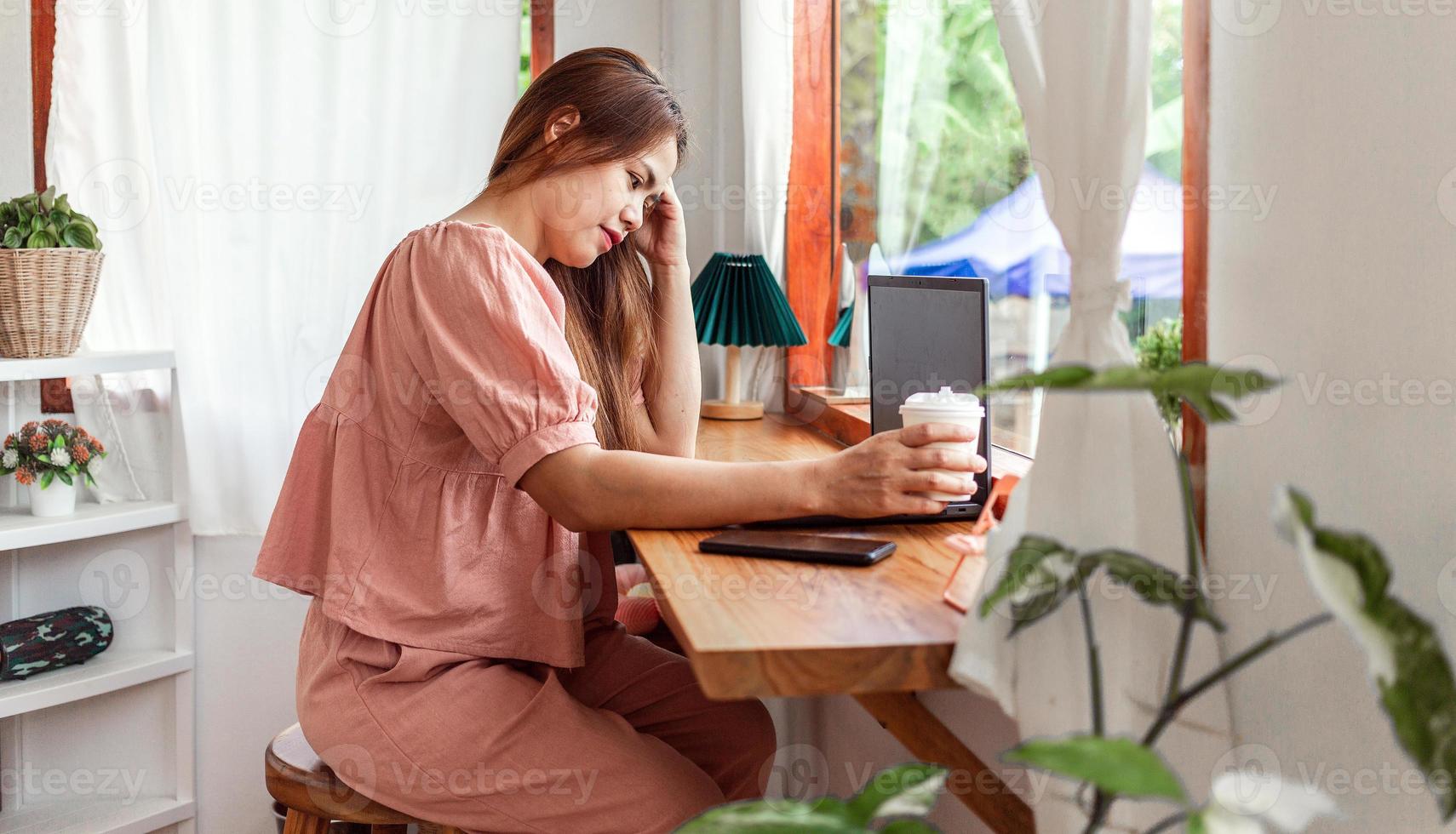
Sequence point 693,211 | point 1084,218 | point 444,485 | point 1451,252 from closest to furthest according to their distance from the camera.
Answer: point 1451,252 → point 1084,218 → point 444,485 → point 693,211

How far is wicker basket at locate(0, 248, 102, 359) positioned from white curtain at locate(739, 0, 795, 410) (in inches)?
52.4

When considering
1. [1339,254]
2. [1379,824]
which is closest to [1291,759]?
[1379,824]

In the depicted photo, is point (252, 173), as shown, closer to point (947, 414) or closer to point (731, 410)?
point (731, 410)

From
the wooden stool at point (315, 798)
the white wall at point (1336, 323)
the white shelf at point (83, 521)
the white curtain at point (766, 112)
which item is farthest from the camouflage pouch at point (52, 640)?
the white wall at point (1336, 323)

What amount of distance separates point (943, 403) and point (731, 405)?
1332 millimetres

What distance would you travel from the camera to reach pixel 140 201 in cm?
234

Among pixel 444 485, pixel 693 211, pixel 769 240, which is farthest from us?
pixel 693 211

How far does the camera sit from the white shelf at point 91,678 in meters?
2.13

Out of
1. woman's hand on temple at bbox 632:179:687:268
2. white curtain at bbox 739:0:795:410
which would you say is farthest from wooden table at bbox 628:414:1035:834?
white curtain at bbox 739:0:795:410

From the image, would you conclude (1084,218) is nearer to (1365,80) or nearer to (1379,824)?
(1365,80)

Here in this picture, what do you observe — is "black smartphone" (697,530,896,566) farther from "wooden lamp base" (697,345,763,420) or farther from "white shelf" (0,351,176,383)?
"white shelf" (0,351,176,383)

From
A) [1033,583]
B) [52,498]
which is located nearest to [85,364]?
[52,498]

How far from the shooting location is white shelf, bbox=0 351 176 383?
207cm

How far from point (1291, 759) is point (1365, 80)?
507mm
